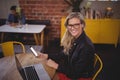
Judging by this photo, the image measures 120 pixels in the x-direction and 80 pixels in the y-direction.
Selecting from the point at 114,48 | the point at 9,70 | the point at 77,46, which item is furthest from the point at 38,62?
the point at 114,48

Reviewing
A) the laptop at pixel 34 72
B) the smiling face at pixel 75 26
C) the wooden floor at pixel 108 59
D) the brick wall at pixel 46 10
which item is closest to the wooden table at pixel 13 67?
the laptop at pixel 34 72

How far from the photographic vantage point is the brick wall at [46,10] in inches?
200

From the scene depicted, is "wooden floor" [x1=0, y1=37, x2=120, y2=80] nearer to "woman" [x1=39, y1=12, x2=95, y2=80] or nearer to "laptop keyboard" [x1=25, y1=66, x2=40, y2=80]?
"woman" [x1=39, y1=12, x2=95, y2=80]

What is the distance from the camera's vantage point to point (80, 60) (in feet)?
6.07

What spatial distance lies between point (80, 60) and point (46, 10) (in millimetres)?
3496

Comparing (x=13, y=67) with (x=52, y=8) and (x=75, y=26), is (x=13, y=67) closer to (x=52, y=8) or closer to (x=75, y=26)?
(x=75, y=26)

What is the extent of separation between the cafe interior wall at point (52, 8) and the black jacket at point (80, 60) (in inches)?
126

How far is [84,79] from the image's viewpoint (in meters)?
1.87

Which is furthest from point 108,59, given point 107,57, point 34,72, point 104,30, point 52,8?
point 34,72

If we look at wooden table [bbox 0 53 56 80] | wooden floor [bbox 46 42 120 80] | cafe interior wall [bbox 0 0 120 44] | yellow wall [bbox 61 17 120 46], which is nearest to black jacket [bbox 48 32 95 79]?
wooden table [bbox 0 53 56 80]

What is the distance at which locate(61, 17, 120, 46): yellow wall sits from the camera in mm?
4612

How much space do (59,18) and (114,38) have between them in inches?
60.1

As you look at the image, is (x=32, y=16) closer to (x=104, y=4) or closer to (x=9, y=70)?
(x=104, y=4)

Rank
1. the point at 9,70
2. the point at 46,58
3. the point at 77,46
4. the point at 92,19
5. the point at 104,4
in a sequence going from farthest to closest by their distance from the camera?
1. the point at 104,4
2. the point at 92,19
3. the point at 46,58
4. the point at 77,46
5. the point at 9,70
